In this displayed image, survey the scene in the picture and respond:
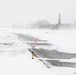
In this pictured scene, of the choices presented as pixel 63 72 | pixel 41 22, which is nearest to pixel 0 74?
pixel 63 72

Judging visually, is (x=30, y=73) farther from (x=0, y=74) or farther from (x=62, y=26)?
(x=62, y=26)

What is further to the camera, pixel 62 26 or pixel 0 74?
pixel 62 26

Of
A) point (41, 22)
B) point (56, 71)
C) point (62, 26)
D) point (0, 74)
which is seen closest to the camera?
point (0, 74)

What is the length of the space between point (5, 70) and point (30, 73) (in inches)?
52.8

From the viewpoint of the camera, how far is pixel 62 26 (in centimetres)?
9594

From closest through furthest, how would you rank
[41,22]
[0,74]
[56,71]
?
[0,74] < [56,71] < [41,22]

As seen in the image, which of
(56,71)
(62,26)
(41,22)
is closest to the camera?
(56,71)

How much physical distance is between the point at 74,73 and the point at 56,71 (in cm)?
86

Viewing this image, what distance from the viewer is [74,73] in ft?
30.0

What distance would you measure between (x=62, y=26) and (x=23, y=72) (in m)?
87.7

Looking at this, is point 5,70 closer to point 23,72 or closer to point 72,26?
point 23,72

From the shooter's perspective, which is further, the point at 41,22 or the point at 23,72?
the point at 41,22

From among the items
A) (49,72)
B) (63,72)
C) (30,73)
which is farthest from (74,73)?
(30,73)

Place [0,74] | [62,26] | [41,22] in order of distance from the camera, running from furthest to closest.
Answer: [41,22]
[62,26]
[0,74]
